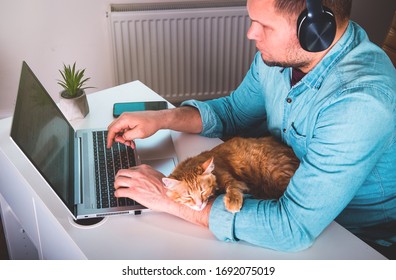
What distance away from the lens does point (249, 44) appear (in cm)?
255

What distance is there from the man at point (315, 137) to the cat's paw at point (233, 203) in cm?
1

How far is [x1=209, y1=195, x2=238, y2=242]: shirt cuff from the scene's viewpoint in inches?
36.5

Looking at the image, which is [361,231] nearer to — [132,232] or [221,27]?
[132,232]

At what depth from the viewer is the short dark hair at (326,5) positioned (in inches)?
36.1

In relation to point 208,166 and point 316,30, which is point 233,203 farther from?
point 316,30

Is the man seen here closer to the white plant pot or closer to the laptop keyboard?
the laptop keyboard

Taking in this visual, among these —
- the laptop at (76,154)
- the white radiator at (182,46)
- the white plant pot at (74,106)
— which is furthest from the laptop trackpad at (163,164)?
the white radiator at (182,46)

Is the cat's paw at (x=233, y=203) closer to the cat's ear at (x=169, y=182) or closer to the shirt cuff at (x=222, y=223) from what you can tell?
the shirt cuff at (x=222, y=223)

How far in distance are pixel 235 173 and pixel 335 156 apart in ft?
1.25

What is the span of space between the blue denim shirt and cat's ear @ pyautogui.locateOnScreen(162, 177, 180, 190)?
0.36 ft

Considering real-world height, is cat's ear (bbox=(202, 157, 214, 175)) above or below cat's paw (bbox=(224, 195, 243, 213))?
above

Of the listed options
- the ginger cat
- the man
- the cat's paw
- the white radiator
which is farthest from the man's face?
the white radiator

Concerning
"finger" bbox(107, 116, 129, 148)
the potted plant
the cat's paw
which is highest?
the potted plant
